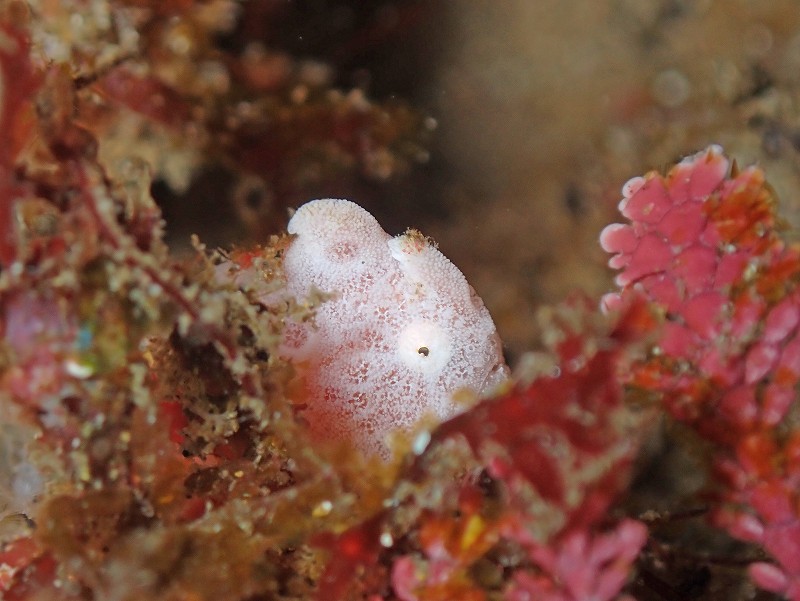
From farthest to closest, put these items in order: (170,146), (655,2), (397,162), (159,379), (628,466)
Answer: (397,162) → (170,146) → (655,2) → (159,379) → (628,466)

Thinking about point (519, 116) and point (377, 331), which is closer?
point (377, 331)

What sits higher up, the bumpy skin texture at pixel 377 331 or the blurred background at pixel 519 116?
the blurred background at pixel 519 116

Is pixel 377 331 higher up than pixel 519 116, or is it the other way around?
pixel 519 116

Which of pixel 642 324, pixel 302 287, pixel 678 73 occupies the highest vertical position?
pixel 678 73

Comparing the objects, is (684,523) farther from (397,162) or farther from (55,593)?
(397,162)

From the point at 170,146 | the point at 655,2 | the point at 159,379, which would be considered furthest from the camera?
the point at 170,146

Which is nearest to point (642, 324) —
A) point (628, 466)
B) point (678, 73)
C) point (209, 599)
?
point (628, 466)

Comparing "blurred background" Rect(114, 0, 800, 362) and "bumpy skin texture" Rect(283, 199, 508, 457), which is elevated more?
"blurred background" Rect(114, 0, 800, 362)

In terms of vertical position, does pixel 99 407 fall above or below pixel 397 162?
below
